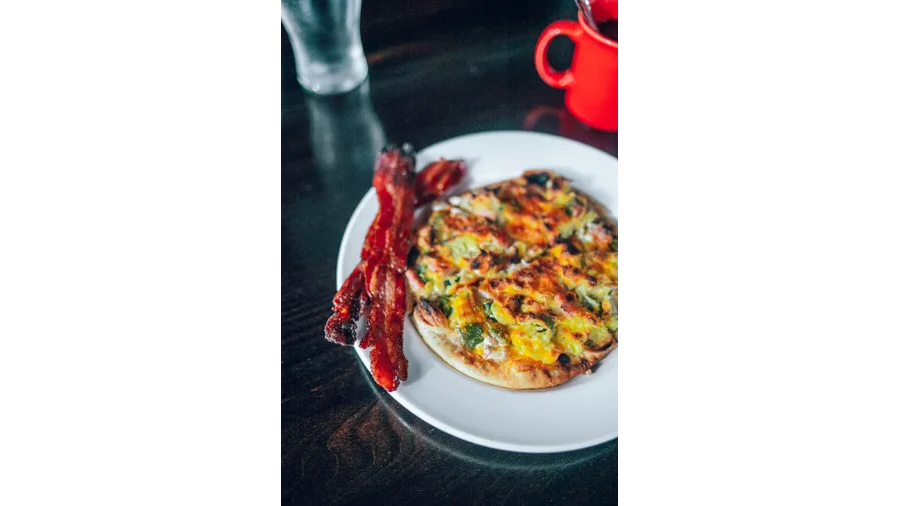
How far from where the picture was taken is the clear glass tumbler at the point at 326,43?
1.38 m

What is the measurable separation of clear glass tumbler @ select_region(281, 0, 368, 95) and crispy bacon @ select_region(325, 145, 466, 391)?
336 mm

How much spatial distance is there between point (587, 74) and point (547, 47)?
123 millimetres

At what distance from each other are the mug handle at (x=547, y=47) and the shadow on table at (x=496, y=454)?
81cm

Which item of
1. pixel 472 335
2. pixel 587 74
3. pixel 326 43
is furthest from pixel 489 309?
pixel 326 43

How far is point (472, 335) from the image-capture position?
1.13 metres

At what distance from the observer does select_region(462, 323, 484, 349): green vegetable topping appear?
112cm

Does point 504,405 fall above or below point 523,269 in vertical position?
below

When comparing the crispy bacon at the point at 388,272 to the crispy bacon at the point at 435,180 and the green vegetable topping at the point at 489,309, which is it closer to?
the crispy bacon at the point at 435,180

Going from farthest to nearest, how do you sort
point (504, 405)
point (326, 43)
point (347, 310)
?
point (326, 43)
point (347, 310)
point (504, 405)

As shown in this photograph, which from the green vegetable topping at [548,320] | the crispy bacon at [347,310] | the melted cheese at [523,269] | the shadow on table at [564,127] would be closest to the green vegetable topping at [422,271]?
the melted cheese at [523,269]

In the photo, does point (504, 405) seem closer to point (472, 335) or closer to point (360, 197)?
point (472, 335)

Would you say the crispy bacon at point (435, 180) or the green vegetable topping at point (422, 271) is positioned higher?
the crispy bacon at point (435, 180)

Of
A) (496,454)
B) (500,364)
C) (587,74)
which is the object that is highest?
(587,74)

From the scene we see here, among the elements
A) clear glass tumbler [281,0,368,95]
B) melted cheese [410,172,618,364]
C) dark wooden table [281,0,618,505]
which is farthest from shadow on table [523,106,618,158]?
clear glass tumbler [281,0,368,95]
